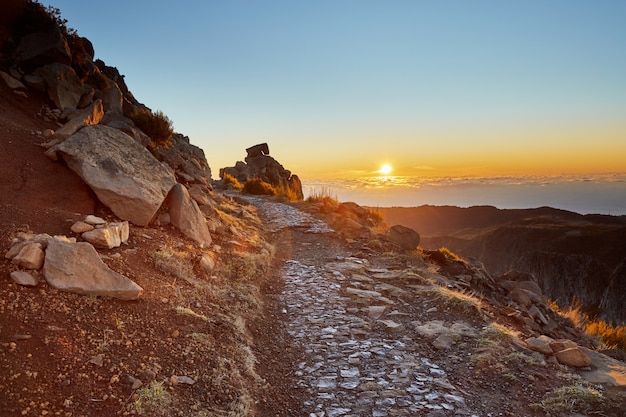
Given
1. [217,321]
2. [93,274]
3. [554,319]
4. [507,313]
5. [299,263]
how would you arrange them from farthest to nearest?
[299,263]
[554,319]
[507,313]
[217,321]
[93,274]

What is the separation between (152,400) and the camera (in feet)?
13.4

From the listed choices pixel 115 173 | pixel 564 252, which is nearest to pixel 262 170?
pixel 115 173

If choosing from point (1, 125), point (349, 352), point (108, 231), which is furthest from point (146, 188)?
point (349, 352)

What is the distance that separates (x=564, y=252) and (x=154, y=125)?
278 ft

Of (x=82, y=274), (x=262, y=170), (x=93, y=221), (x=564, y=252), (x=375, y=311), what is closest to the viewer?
(x=82, y=274)

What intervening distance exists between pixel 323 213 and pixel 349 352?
13075mm

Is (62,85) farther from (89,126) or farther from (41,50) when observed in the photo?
(89,126)

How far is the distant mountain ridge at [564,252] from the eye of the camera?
5981 cm

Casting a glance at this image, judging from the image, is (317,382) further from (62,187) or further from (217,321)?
(62,187)

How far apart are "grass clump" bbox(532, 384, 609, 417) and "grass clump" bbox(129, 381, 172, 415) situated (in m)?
4.51

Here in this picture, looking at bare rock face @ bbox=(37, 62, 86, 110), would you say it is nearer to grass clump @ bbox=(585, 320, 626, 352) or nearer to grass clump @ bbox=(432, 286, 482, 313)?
grass clump @ bbox=(432, 286, 482, 313)

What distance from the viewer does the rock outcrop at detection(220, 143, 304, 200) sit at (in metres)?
41.2

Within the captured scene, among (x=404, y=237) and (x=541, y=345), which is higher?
(x=404, y=237)

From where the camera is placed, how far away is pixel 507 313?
371 inches
